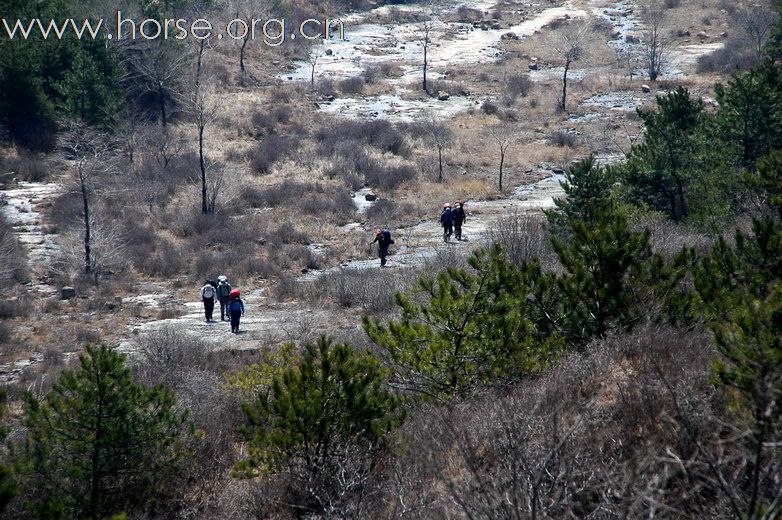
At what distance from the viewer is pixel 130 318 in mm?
19734

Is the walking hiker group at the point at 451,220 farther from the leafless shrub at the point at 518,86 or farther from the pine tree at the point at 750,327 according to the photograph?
the leafless shrub at the point at 518,86

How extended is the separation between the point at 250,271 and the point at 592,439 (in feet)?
58.6

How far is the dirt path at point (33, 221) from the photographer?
2333 centimetres

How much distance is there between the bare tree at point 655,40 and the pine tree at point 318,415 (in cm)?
4213

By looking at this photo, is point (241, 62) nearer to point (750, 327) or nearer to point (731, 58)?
point (731, 58)

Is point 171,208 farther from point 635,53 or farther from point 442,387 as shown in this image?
point 635,53

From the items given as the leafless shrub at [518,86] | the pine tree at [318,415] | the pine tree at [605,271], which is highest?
the leafless shrub at [518,86]

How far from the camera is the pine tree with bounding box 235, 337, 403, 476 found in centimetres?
719

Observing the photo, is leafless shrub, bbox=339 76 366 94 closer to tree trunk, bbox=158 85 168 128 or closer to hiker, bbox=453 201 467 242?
tree trunk, bbox=158 85 168 128

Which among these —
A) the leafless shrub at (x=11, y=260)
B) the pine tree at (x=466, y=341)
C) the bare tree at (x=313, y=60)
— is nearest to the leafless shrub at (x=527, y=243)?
the pine tree at (x=466, y=341)

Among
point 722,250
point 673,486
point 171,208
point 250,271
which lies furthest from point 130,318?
point 673,486

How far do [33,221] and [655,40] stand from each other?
35.1m

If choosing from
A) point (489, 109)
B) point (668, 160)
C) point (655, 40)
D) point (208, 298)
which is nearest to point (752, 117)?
point (668, 160)

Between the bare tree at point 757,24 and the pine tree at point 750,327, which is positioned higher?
the bare tree at point 757,24
